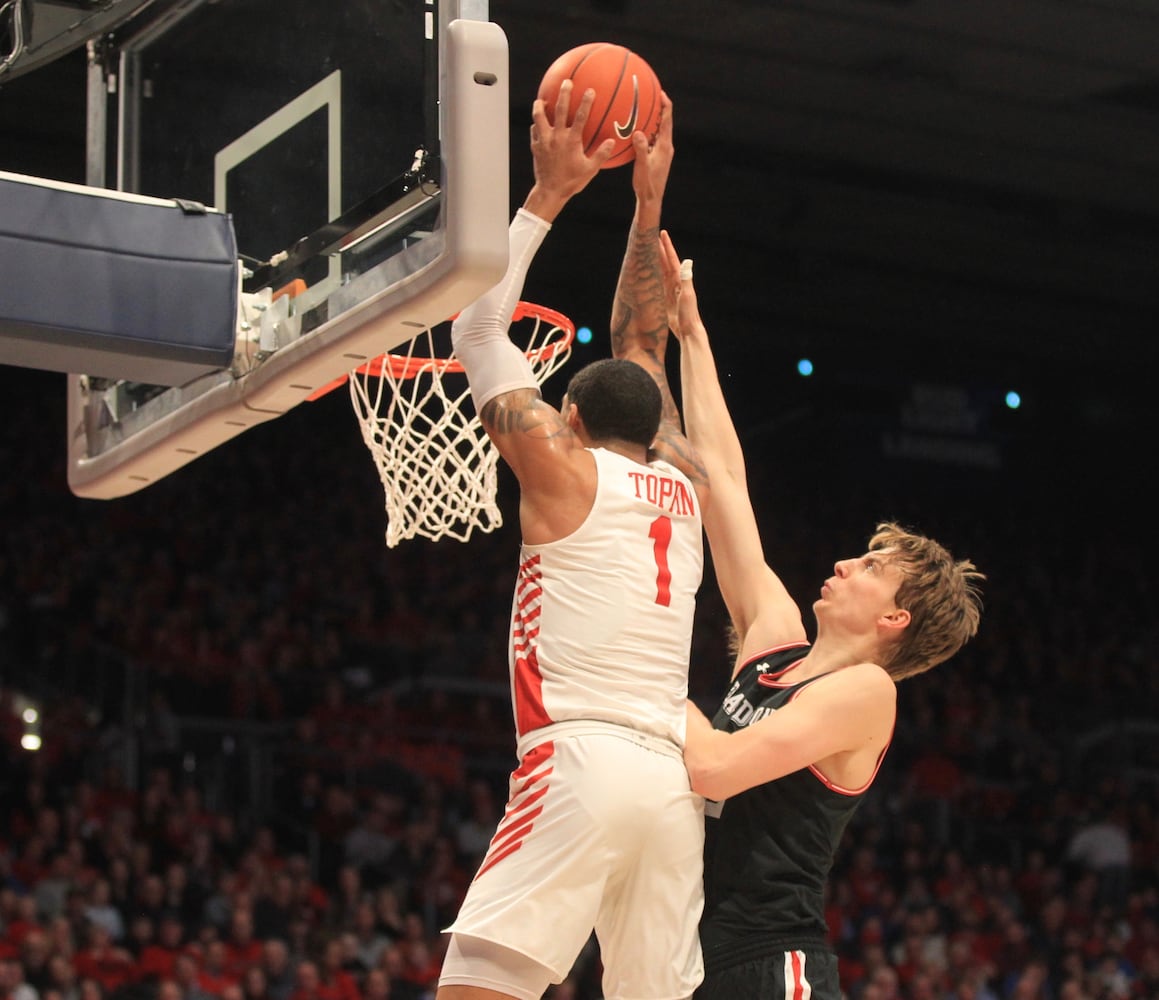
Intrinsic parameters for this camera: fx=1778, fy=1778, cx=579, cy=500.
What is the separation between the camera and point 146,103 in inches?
199

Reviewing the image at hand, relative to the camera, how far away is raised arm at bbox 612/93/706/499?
4.12 meters

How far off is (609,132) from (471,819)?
9164 mm

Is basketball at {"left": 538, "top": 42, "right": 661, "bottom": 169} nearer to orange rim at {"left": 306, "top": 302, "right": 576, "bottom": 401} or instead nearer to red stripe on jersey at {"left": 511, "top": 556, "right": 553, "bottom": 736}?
orange rim at {"left": 306, "top": 302, "right": 576, "bottom": 401}

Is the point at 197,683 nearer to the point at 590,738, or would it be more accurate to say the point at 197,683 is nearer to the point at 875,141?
the point at 875,141

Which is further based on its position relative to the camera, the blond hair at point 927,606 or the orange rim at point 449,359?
the orange rim at point 449,359

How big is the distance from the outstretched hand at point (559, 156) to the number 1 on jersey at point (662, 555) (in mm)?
707

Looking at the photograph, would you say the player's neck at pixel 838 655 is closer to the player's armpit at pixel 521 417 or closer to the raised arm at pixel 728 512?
the raised arm at pixel 728 512

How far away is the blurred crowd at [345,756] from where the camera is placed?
1027cm

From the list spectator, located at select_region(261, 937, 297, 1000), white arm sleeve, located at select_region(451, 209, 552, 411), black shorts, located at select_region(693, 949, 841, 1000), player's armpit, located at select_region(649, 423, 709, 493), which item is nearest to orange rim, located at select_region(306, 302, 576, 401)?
player's armpit, located at select_region(649, 423, 709, 493)

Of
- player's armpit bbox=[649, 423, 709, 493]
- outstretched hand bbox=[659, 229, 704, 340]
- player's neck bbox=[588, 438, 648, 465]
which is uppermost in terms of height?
outstretched hand bbox=[659, 229, 704, 340]

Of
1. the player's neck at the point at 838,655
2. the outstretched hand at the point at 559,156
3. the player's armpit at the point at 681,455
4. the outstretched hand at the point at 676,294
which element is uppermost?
the outstretched hand at the point at 559,156

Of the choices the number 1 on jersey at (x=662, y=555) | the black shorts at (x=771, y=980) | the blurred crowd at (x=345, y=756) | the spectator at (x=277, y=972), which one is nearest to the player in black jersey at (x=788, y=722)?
the black shorts at (x=771, y=980)

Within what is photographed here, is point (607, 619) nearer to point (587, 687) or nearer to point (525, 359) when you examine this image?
point (587, 687)

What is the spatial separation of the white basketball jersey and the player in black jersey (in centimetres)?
18
